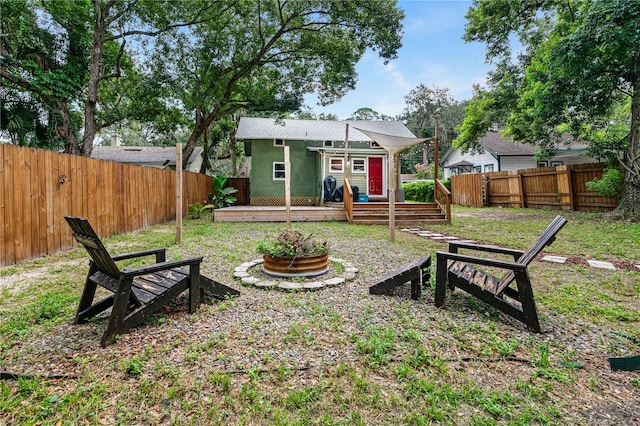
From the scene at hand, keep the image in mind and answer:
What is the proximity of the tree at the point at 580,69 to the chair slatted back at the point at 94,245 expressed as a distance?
10.9m

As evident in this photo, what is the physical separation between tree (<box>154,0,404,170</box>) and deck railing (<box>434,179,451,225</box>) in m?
5.25

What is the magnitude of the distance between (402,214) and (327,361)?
896cm

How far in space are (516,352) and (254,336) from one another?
1.94 metres

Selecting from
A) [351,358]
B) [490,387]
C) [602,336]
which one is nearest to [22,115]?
[351,358]

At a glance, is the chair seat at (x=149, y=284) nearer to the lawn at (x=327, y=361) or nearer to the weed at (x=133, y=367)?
the lawn at (x=327, y=361)

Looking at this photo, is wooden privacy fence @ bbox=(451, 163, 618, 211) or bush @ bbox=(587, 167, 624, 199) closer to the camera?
bush @ bbox=(587, 167, 624, 199)

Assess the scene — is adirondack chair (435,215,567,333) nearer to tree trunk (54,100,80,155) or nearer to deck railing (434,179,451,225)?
deck railing (434,179,451,225)

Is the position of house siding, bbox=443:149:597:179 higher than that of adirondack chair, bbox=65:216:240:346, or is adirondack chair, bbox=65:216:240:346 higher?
house siding, bbox=443:149:597:179

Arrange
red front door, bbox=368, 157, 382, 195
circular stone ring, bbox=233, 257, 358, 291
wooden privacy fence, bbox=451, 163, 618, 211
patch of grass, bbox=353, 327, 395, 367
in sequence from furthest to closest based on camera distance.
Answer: red front door, bbox=368, 157, 382, 195 → wooden privacy fence, bbox=451, 163, 618, 211 → circular stone ring, bbox=233, 257, 358, 291 → patch of grass, bbox=353, 327, 395, 367

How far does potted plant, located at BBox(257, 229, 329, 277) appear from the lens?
153 inches

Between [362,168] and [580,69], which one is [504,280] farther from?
[362,168]

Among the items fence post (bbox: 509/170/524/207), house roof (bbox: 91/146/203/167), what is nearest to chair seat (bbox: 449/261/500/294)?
fence post (bbox: 509/170/524/207)

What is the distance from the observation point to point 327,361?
2096 millimetres

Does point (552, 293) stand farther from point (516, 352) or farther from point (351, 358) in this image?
point (351, 358)
